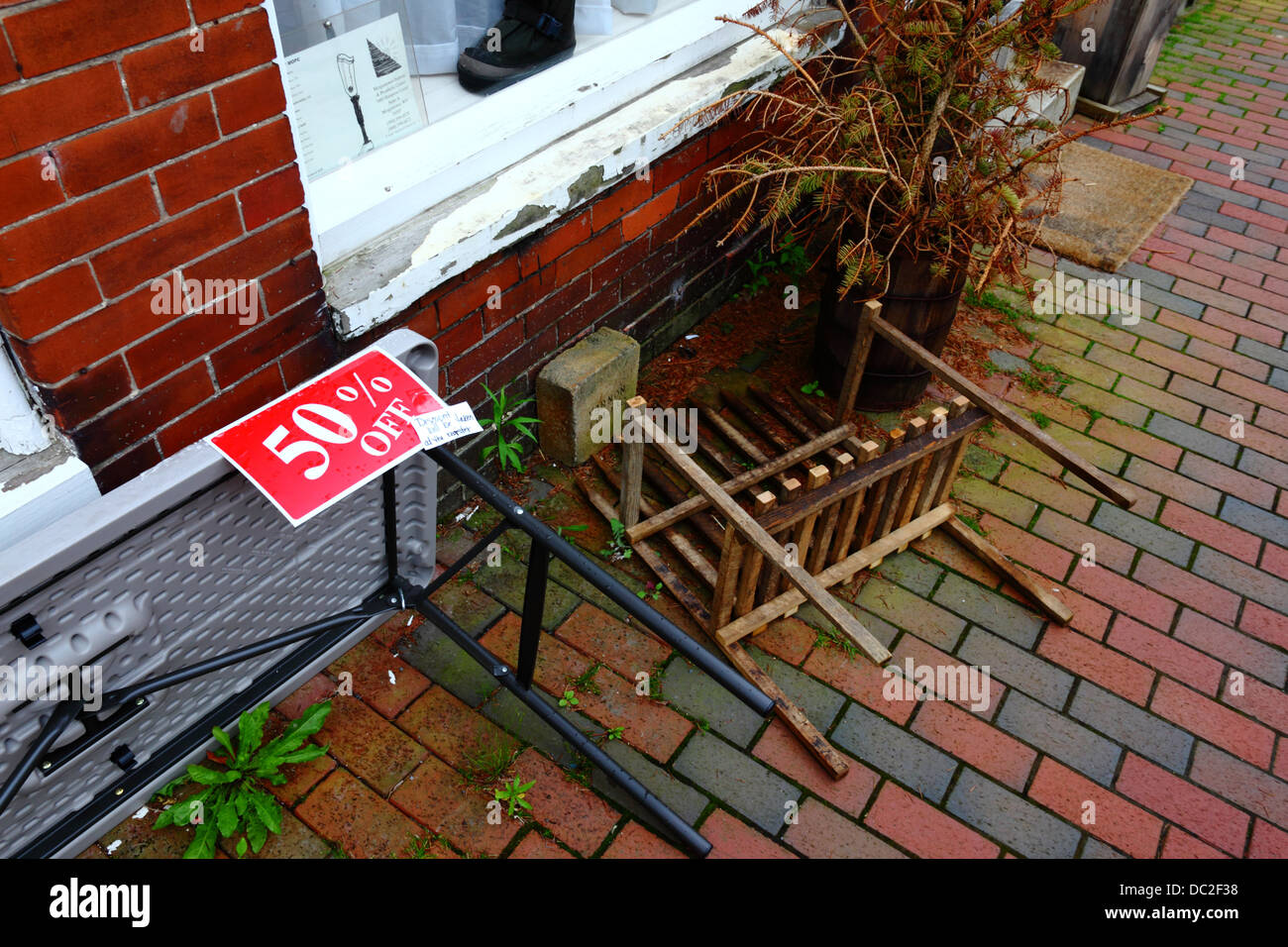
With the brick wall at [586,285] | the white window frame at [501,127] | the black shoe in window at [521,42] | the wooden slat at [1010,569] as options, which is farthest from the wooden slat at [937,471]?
the black shoe in window at [521,42]

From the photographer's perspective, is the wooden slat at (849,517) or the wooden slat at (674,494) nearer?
the wooden slat at (849,517)

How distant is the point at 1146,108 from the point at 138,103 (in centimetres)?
629

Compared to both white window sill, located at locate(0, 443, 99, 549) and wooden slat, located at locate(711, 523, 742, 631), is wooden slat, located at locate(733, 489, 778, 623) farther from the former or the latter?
white window sill, located at locate(0, 443, 99, 549)

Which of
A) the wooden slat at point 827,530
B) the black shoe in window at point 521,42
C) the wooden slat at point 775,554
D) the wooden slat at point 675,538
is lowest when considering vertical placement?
the wooden slat at point 675,538

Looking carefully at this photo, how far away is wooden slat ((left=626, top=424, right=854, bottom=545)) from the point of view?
296cm

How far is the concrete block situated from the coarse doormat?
2.45 metres

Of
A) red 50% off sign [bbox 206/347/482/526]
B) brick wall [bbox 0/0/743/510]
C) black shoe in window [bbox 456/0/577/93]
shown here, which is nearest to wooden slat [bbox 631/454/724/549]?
brick wall [bbox 0/0/743/510]

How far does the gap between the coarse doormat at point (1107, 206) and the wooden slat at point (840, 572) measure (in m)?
2.05

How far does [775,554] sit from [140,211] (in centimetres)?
158

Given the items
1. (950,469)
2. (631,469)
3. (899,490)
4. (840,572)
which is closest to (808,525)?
(840,572)

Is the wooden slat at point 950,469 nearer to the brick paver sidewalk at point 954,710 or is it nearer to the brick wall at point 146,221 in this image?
the brick paver sidewalk at point 954,710

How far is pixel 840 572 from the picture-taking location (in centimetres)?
292

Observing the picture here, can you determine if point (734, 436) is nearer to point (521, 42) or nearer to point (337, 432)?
point (521, 42)

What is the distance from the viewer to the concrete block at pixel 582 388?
3064 mm
